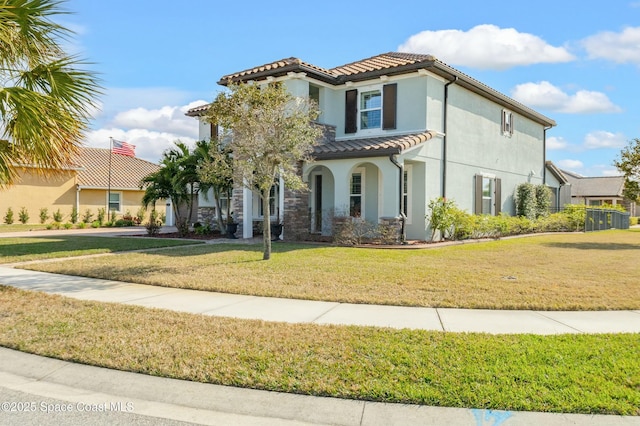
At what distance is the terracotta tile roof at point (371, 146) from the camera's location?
1540 centimetres

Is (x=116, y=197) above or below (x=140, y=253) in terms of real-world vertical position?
above

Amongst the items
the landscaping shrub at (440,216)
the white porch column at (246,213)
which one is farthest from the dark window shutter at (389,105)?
the white porch column at (246,213)

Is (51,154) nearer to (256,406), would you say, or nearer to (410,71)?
(256,406)

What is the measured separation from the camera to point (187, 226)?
2005cm

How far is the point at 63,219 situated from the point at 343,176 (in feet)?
65.3

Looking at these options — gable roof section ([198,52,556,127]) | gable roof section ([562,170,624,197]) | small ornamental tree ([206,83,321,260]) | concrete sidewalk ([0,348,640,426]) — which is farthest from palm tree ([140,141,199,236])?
gable roof section ([562,170,624,197])

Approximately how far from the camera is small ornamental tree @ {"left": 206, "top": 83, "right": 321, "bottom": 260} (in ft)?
37.6

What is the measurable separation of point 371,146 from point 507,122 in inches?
418

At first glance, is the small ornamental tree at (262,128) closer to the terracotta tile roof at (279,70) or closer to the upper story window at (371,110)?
the terracotta tile roof at (279,70)

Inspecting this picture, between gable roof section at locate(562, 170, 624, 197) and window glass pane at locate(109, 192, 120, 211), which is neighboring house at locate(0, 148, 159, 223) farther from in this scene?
gable roof section at locate(562, 170, 624, 197)

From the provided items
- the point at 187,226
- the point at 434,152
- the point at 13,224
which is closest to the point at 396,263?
the point at 434,152

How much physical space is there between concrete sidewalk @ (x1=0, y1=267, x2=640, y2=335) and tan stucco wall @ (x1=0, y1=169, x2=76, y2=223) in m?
21.5

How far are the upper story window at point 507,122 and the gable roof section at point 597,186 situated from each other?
30.6 meters

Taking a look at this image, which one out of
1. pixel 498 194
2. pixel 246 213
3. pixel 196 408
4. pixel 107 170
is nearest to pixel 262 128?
pixel 246 213
